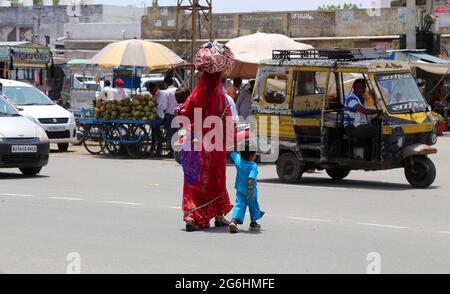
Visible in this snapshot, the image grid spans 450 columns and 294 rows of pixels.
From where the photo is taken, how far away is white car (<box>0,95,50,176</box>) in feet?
55.2

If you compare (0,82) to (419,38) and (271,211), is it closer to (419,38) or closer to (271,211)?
(271,211)

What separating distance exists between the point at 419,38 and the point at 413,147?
21076 millimetres

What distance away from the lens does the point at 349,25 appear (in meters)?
45.7

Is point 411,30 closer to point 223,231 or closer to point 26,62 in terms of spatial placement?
point 26,62

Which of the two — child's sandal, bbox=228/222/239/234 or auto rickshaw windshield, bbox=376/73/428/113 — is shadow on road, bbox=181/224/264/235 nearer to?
child's sandal, bbox=228/222/239/234

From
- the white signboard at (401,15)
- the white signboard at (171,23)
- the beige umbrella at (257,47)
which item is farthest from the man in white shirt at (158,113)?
the white signboard at (171,23)

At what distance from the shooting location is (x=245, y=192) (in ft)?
35.1

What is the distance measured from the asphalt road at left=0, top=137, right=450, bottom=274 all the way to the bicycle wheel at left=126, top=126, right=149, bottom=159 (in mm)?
5382

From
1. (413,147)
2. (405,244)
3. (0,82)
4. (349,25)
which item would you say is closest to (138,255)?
(405,244)

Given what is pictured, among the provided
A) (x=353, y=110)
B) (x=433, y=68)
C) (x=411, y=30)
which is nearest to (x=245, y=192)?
(x=353, y=110)

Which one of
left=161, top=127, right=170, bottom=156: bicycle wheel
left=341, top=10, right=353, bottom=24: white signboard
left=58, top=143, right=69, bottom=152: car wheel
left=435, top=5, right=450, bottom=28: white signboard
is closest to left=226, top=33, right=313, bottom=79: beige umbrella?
left=161, top=127, right=170, bottom=156: bicycle wheel

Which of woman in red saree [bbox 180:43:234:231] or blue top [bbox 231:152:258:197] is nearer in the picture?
blue top [bbox 231:152:258:197]

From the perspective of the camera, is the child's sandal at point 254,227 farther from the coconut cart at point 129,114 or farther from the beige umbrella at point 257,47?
the beige umbrella at point 257,47

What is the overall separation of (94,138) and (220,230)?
13860mm
